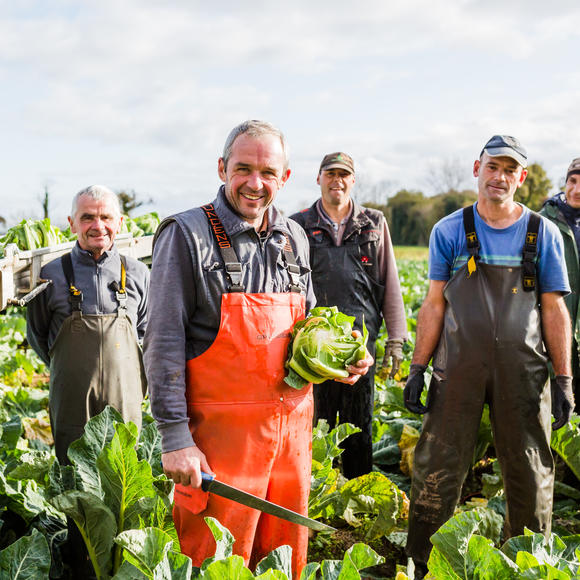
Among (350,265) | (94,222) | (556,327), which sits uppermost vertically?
(94,222)

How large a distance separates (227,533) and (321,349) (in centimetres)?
74

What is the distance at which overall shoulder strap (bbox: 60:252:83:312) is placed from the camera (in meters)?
3.62

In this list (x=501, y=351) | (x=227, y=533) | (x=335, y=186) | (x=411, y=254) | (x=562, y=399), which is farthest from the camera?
(x=411, y=254)

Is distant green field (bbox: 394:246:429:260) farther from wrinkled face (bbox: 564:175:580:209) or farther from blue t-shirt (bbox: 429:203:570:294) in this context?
blue t-shirt (bbox: 429:203:570:294)

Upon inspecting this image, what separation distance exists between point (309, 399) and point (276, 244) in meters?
0.64

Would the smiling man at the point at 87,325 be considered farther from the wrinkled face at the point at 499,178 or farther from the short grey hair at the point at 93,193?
the wrinkled face at the point at 499,178

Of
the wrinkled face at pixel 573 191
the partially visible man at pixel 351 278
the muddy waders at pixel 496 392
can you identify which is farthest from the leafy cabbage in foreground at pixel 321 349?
the wrinkled face at pixel 573 191

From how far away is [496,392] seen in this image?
10.4ft

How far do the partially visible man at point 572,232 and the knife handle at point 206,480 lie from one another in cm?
316

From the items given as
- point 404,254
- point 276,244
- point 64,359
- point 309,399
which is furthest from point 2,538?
point 404,254

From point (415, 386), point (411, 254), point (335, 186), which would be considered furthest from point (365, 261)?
point (411, 254)

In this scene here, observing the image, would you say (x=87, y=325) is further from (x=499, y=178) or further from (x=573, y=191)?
(x=573, y=191)

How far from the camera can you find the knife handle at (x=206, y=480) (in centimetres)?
225

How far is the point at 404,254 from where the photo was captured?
1834 inches
